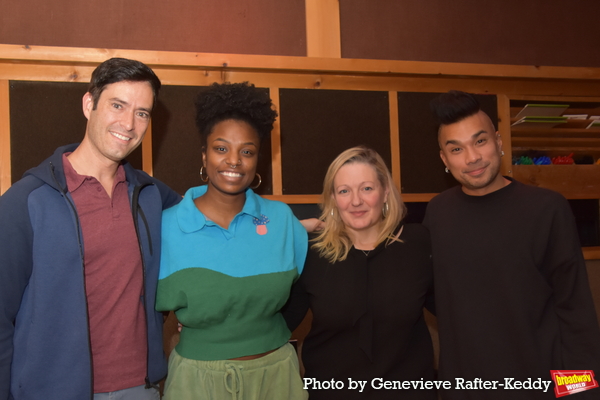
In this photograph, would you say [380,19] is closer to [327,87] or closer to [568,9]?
[327,87]

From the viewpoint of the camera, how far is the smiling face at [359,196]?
1.98 metres

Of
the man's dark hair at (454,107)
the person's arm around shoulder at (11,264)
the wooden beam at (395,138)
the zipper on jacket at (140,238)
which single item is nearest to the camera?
the person's arm around shoulder at (11,264)

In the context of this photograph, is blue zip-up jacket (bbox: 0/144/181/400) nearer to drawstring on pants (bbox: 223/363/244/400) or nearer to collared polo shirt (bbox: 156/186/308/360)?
collared polo shirt (bbox: 156/186/308/360)

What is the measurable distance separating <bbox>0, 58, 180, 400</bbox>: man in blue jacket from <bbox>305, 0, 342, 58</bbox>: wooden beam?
1.96 meters

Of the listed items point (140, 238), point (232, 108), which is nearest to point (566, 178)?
point (232, 108)

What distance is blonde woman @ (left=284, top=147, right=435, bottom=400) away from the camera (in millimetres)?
1825

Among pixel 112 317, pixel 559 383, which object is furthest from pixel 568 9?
pixel 112 317

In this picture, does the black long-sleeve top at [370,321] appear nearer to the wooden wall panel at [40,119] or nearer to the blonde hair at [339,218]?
the blonde hair at [339,218]

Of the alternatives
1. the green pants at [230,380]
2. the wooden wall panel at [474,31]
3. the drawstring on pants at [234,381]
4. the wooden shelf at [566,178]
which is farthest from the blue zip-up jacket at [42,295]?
the wooden shelf at [566,178]

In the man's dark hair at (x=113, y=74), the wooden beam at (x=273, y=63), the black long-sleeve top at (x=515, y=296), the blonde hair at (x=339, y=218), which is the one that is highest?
the wooden beam at (x=273, y=63)

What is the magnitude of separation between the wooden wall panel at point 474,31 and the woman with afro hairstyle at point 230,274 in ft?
6.63

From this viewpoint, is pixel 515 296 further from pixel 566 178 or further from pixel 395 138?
pixel 566 178

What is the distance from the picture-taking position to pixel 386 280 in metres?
1.91

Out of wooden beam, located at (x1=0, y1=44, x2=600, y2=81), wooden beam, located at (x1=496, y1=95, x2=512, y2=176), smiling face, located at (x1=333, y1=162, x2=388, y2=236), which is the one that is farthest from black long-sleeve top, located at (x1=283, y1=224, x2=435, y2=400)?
wooden beam, located at (x1=496, y1=95, x2=512, y2=176)
